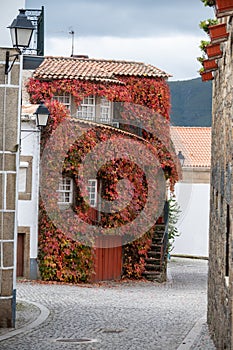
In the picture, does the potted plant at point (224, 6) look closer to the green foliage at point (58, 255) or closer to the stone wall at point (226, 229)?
the stone wall at point (226, 229)

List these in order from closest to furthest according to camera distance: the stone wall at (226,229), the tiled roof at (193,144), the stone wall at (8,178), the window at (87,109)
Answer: the stone wall at (226,229)
the stone wall at (8,178)
the window at (87,109)
the tiled roof at (193,144)

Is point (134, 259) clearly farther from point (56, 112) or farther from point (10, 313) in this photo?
point (10, 313)

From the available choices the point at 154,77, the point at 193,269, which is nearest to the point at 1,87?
the point at 154,77

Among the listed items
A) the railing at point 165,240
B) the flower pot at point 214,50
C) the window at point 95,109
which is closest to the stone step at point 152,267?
the railing at point 165,240

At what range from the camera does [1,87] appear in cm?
1642

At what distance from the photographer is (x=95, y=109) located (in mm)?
31156

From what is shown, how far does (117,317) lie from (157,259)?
1176 cm

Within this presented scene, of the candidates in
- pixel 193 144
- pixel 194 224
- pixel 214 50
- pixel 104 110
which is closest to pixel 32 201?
pixel 104 110

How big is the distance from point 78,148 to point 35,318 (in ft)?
34.5

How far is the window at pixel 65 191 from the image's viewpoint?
28469mm

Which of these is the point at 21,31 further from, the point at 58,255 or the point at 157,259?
the point at 157,259

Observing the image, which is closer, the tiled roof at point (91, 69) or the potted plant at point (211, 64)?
the potted plant at point (211, 64)

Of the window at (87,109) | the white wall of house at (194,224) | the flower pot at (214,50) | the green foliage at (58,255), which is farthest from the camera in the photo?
the white wall of house at (194,224)

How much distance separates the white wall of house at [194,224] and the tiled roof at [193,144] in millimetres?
1720
